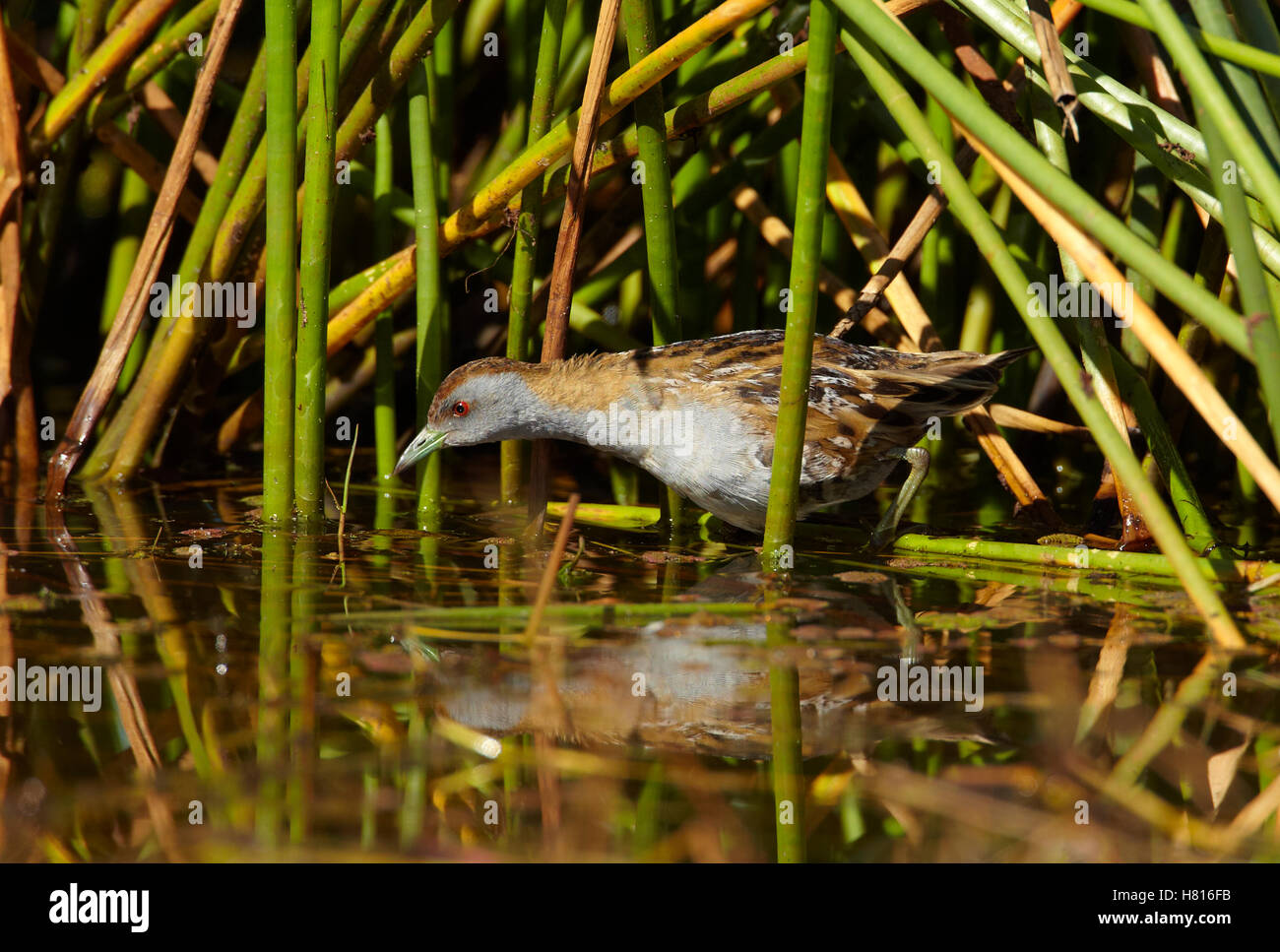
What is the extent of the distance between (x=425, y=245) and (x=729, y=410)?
1.04m

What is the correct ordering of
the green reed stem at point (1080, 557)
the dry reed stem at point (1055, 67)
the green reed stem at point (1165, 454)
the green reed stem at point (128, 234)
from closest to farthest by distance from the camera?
the dry reed stem at point (1055, 67) < the green reed stem at point (1080, 557) < the green reed stem at point (1165, 454) < the green reed stem at point (128, 234)

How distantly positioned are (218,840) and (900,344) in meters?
2.91

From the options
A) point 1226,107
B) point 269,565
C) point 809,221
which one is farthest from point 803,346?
point 269,565

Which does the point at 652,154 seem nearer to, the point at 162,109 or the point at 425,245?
the point at 425,245

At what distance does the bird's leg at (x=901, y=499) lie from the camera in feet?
11.5

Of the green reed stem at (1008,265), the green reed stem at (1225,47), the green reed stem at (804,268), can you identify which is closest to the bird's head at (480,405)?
the green reed stem at (804,268)

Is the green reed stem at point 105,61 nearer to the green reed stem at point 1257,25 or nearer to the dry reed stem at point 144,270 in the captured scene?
the dry reed stem at point 144,270

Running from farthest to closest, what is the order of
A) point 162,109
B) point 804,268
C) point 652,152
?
point 162,109
point 652,152
point 804,268

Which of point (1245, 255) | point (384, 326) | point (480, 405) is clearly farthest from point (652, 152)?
point (1245, 255)

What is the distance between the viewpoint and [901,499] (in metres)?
3.57

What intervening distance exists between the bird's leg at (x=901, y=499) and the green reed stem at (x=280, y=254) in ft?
5.58

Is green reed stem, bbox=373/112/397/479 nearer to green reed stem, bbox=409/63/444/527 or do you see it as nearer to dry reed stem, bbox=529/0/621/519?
green reed stem, bbox=409/63/444/527

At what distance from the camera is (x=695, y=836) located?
185 cm

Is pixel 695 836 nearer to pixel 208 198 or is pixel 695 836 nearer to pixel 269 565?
pixel 269 565
